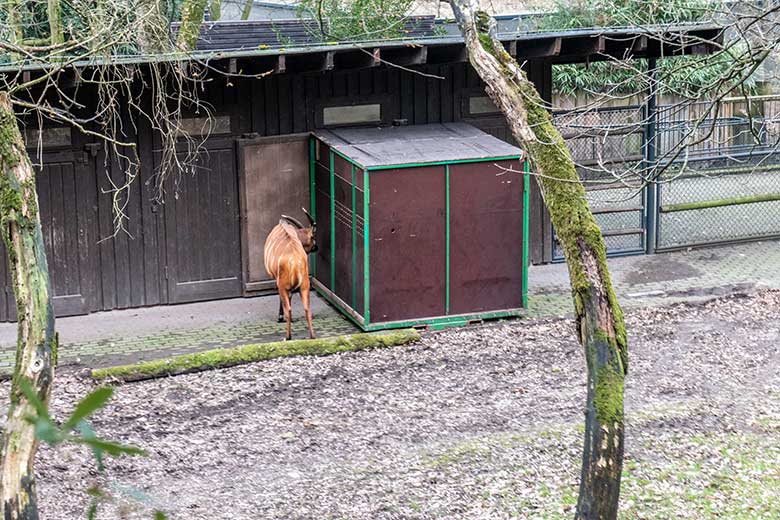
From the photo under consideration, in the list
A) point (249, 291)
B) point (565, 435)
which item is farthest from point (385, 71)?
point (565, 435)

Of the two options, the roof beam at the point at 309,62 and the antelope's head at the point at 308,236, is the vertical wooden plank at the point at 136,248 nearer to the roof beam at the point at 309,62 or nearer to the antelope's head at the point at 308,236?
the antelope's head at the point at 308,236

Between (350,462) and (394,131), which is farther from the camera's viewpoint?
(394,131)

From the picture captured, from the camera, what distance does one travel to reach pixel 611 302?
6363mm

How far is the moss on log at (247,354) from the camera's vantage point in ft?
33.8

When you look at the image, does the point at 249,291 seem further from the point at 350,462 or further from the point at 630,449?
the point at 630,449

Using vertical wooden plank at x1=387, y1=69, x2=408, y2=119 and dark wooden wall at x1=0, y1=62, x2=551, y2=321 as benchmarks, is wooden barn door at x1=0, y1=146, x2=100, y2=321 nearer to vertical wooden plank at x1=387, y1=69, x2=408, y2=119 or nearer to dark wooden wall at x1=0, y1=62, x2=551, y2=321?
dark wooden wall at x1=0, y1=62, x2=551, y2=321

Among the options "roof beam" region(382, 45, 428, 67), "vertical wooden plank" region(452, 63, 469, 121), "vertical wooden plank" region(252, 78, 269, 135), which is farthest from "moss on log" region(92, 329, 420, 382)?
"vertical wooden plank" region(452, 63, 469, 121)

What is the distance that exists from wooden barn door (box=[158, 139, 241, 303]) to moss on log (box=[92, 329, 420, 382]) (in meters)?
2.27

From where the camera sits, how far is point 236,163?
12.9 metres

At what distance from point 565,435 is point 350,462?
5.75ft

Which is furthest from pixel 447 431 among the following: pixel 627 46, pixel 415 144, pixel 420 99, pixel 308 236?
pixel 627 46

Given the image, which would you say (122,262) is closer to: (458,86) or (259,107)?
(259,107)

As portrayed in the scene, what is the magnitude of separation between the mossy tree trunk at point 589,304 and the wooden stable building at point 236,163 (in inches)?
210

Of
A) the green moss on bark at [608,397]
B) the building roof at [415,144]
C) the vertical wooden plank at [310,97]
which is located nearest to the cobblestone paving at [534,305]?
the building roof at [415,144]
